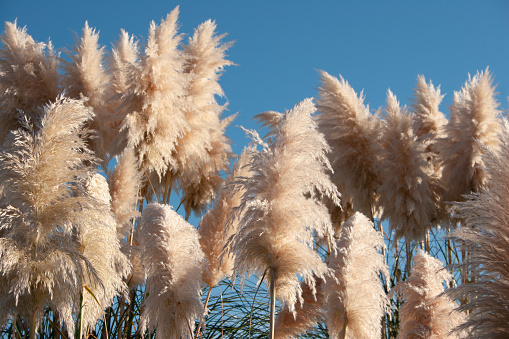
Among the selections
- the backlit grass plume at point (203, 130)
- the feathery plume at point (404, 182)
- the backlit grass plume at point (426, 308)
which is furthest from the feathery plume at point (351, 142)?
the backlit grass plume at point (426, 308)

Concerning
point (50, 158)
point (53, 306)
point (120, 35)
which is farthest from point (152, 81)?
point (53, 306)

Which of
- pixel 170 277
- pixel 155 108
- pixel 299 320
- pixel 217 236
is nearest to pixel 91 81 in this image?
pixel 155 108

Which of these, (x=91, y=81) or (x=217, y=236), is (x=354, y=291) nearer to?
(x=217, y=236)

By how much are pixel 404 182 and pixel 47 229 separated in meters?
4.39

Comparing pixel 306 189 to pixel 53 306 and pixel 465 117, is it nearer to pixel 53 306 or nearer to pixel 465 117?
pixel 53 306

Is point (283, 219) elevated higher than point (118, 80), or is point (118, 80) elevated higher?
point (118, 80)

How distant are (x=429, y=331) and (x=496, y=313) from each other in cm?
158

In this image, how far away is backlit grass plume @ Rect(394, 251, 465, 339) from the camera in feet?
14.3

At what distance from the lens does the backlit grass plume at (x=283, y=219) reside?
11.8ft

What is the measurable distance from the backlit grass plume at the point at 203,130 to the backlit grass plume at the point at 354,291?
228cm

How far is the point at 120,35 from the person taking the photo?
7.12 metres

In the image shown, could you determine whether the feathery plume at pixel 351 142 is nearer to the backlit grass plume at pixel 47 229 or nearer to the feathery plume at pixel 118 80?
the feathery plume at pixel 118 80

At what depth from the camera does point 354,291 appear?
422 cm

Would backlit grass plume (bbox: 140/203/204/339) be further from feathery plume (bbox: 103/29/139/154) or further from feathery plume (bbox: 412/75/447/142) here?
feathery plume (bbox: 412/75/447/142)
